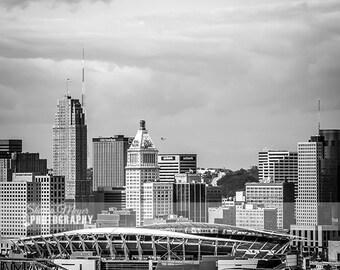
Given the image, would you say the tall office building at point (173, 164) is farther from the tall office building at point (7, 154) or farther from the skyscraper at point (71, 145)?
the tall office building at point (7, 154)

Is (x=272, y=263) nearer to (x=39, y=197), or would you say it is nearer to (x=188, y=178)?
(x=39, y=197)

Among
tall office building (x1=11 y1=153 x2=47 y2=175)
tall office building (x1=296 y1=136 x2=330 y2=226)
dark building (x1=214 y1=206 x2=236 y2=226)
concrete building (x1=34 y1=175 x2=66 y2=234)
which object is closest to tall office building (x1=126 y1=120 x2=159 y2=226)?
concrete building (x1=34 y1=175 x2=66 y2=234)

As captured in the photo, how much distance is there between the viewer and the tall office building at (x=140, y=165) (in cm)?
7131

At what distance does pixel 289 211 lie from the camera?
2630 inches

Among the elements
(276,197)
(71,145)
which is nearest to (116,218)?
(276,197)

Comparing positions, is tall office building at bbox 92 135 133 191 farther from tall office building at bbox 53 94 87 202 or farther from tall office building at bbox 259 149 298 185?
tall office building at bbox 259 149 298 185

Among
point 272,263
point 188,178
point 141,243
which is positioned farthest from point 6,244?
point 188,178

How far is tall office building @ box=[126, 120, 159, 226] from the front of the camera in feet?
234

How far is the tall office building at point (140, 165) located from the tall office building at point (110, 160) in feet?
1.72

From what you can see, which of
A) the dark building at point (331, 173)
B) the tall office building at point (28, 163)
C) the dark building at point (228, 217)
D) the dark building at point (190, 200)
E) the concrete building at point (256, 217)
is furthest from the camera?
the tall office building at point (28, 163)

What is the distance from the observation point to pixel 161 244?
1879 inches

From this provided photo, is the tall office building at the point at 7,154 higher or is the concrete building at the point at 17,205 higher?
the tall office building at the point at 7,154

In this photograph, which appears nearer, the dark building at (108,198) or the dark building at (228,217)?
the dark building at (228,217)

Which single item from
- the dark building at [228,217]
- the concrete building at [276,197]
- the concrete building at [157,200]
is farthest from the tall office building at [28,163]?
the concrete building at [276,197]
